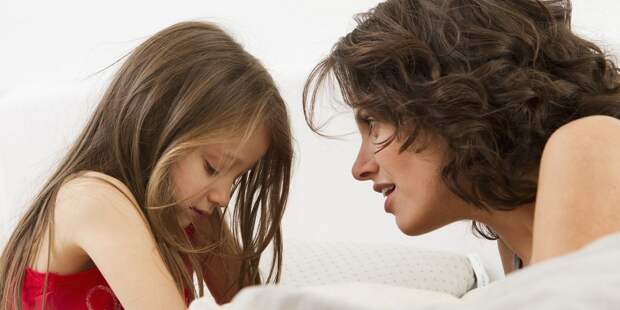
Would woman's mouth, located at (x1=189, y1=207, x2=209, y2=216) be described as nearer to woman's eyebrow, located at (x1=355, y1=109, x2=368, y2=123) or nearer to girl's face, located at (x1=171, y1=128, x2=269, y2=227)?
girl's face, located at (x1=171, y1=128, x2=269, y2=227)

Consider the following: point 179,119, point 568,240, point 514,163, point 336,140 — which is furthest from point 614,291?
point 336,140

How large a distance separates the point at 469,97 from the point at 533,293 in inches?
26.3

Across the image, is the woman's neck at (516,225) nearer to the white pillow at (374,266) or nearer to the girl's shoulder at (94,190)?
the white pillow at (374,266)

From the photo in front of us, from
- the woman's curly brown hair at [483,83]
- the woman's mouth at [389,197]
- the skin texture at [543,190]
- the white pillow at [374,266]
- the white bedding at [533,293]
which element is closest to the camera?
the white bedding at [533,293]

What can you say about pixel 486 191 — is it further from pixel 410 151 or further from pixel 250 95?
pixel 250 95

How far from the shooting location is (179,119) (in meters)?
1.37

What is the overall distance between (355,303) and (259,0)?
1.62 metres

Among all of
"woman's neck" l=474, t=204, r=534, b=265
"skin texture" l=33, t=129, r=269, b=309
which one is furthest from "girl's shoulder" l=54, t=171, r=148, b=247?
"woman's neck" l=474, t=204, r=534, b=265

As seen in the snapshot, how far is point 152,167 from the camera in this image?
1392mm

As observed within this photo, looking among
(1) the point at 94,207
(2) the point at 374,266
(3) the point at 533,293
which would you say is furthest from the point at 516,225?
(3) the point at 533,293

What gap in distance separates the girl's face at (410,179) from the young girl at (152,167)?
177mm

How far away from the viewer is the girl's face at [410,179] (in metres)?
1.30

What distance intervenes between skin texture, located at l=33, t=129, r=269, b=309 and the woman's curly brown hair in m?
0.24

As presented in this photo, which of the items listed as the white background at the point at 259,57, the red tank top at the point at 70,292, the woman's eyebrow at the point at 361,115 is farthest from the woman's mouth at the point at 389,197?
the white background at the point at 259,57
